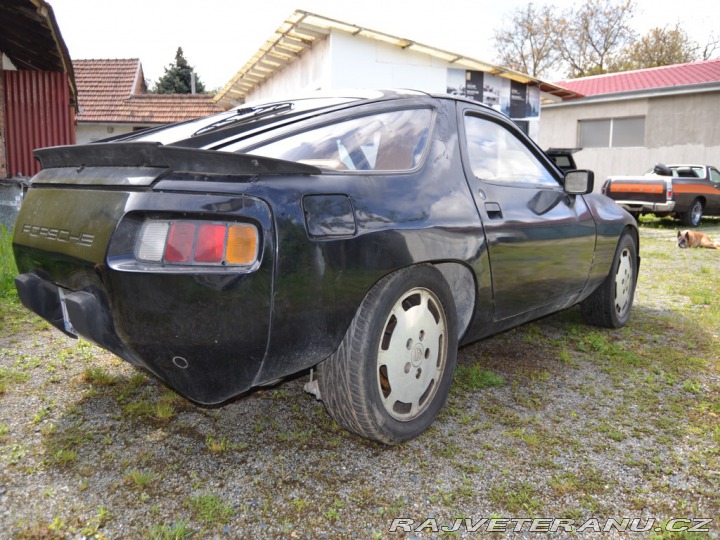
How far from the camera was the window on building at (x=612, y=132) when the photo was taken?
19891 millimetres

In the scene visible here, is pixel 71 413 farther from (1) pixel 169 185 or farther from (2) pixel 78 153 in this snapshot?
(1) pixel 169 185

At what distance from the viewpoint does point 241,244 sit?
6.41ft

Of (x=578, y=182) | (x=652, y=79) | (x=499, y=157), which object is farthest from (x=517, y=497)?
(x=652, y=79)

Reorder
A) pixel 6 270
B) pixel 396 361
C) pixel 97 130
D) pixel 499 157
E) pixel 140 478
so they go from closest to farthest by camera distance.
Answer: pixel 140 478 < pixel 396 361 < pixel 499 157 < pixel 6 270 < pixel 97 130

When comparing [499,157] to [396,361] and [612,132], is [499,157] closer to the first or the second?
[396,361]

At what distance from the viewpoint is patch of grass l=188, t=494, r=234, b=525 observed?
2023mm

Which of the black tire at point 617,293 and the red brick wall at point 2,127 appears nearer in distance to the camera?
the black tire at point 617,293

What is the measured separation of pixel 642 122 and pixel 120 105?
19723 mm

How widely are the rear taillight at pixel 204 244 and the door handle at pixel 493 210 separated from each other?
142 centimetres

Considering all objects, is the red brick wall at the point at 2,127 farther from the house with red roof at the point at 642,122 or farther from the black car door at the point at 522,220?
the house with red roof at the point at 642,122

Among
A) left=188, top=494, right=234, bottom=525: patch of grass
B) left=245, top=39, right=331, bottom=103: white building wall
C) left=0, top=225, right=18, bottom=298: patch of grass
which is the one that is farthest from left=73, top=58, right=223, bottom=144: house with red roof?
left=188, top=494, right=234, bottom=525: patch of grass

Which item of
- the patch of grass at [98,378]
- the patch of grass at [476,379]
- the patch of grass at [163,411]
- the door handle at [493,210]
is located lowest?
the patch of grass at [476,379]

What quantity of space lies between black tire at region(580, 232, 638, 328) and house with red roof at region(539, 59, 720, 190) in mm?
16445

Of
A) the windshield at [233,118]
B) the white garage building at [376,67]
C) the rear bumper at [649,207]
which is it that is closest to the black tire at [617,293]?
the windshield at [233,118]
